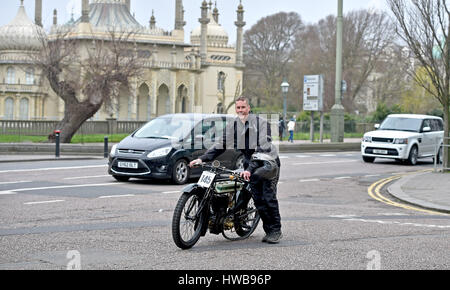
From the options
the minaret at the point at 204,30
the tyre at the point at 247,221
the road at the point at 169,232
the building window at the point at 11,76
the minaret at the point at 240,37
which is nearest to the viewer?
the road at the point at 169,232

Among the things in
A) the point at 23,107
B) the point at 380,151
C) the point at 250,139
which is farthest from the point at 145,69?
the point at 250,139

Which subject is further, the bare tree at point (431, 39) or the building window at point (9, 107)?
the building window at point (9, 107)

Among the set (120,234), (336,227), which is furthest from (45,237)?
(336,227)

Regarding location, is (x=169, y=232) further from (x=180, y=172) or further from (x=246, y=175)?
(x=180, y=172)

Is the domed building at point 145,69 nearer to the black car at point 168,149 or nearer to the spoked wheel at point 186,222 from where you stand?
the black car at point 168,149

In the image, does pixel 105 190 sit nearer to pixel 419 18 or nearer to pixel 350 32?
pixel 419 18

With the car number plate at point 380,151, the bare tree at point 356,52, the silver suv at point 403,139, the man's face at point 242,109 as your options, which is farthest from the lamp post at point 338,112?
the bare tree at point 356,52

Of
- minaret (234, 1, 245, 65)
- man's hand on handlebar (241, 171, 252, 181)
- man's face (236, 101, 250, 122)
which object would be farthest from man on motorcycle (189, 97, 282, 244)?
minaret (234, 1, 245, 65)

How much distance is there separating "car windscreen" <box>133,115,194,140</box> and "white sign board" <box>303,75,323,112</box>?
2088 centimetres

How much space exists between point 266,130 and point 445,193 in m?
8.13

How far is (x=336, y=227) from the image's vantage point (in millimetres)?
10602

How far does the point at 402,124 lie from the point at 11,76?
210 ft

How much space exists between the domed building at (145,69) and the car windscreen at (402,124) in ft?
169

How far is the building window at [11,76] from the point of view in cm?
8275
